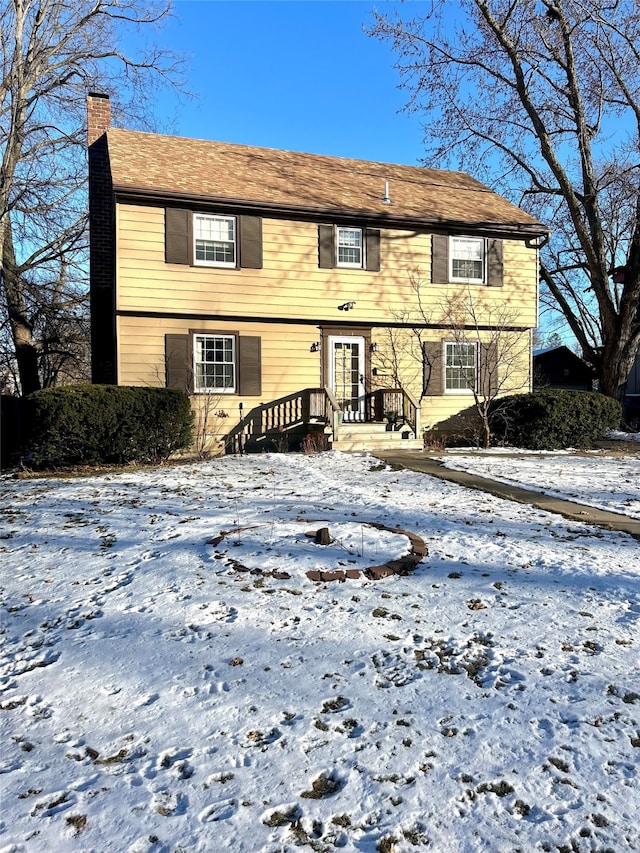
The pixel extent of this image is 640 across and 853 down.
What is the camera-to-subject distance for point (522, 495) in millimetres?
7148

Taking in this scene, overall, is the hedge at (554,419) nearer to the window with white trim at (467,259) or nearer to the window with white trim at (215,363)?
the window with white trim at (467,259)

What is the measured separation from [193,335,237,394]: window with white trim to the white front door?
2444mm

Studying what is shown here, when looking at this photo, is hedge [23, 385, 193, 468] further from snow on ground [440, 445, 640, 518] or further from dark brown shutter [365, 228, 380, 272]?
dark brown shutter [365, 228, 380, 272]

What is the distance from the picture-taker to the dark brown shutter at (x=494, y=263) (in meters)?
14.7

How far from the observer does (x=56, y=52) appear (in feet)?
56.4

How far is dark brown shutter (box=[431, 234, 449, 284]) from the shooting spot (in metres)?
14.3

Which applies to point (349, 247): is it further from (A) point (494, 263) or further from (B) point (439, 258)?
(A) point (494, 263)

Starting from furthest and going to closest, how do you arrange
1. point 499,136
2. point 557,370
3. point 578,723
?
point 557,370 < point 499,136 < point 578,723

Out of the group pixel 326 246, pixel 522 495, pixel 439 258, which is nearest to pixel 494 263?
pixel 439 258

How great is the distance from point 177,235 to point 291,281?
272 centimetres

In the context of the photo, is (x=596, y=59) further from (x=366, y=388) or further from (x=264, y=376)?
(x=264, y=376)

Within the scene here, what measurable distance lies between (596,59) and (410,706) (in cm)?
2118

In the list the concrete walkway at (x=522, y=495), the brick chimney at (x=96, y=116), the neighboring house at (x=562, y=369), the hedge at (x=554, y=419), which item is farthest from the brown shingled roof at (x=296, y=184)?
the neighboring house at (x=562, y=369)

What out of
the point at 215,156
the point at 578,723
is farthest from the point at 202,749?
the point at 215,156
